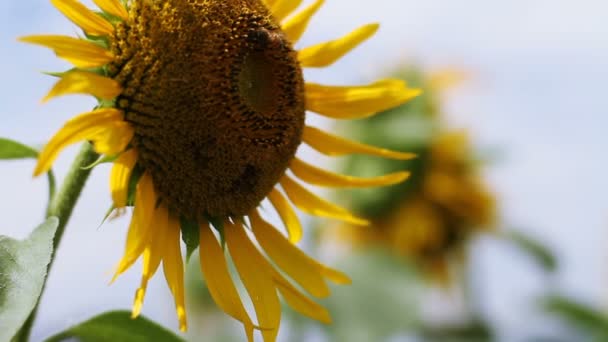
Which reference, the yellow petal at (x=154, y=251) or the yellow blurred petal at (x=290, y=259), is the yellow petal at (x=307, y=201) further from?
the yellow petal at (x=154, y=251)

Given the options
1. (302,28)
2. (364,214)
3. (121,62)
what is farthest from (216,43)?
(364,214)

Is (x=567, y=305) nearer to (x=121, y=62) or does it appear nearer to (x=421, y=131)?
(x=421, y=131)

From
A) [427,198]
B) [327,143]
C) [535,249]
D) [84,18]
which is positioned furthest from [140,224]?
[535,249]

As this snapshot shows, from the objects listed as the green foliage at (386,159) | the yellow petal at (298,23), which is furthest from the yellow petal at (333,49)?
the green foliage at (386,159)

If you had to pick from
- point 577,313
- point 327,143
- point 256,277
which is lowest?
point 256,277

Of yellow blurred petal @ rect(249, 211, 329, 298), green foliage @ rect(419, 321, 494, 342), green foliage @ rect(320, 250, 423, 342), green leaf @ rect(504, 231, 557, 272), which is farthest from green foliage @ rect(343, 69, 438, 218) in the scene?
yellow blurred petal @ rect(249, 211, 329, 298)

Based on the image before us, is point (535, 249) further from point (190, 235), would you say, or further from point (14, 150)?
point (14, 150)

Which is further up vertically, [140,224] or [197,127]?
[197,127]
